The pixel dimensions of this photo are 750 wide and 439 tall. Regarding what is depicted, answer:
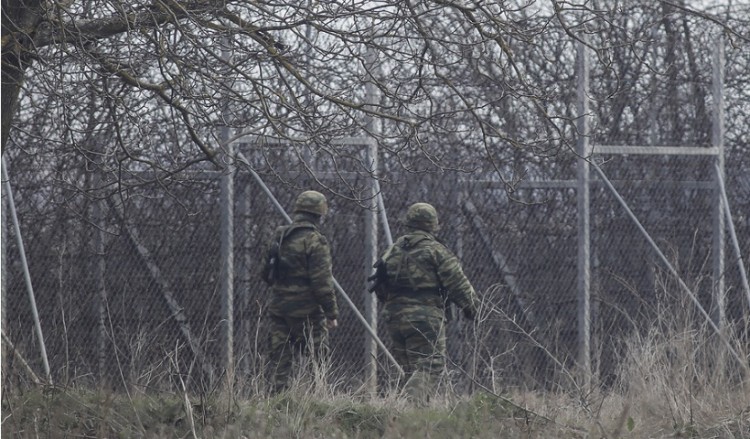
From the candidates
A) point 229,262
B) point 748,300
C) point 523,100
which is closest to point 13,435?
point 229,262

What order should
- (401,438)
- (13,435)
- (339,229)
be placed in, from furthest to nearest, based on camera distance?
(339,229)
(13,435)
(401,438)

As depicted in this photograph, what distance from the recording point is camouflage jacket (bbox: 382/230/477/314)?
23.7ft

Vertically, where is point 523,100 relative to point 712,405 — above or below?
above

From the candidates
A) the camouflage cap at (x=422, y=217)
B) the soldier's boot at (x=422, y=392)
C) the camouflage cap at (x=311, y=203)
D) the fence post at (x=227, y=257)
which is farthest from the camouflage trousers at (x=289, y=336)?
the soldier's boot at (x=422, y=392)

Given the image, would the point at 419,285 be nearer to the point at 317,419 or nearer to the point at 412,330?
the point at 412,330

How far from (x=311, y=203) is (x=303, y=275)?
510 millimetres

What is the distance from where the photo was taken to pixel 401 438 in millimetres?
4211

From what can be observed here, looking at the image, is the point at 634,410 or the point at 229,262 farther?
the point at 229,262

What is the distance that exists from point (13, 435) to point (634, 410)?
115 inches

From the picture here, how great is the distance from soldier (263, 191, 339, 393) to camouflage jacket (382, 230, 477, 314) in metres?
0.42

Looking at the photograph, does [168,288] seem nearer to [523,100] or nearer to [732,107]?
[523,100]

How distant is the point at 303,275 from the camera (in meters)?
7.46

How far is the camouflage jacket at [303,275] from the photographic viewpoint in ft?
24.1

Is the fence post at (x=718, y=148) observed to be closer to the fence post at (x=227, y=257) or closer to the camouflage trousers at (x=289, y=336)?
the camouflage trousers at (x=289, y=336)
